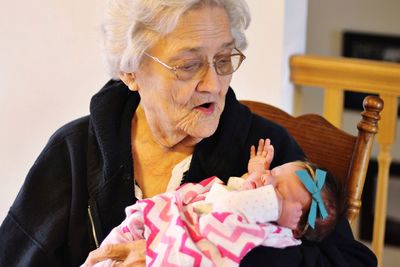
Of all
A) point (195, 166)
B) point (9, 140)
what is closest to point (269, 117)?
point (195, 166)

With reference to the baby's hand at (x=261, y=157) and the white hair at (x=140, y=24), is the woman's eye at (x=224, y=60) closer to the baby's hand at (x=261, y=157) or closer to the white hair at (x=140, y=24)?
the white hair at (x=140, y=24)

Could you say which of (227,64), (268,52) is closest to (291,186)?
(227,64)

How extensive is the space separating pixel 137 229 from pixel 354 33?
11.4ft

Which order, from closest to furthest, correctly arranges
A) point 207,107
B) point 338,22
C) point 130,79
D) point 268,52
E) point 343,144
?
point 207,107, point 130,79, point 343,144, point 268,52, point 338,22

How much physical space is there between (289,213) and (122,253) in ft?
1.35

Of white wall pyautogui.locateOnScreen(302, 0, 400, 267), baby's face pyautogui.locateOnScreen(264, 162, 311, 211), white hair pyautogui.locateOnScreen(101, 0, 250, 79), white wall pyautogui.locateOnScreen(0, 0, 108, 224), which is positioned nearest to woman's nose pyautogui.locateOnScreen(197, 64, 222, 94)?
white hair pyautogui.locateOnScreen(101, 0, 250, 79)

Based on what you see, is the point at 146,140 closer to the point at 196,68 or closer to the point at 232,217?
the point at 196,68

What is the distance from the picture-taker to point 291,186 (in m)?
1.68

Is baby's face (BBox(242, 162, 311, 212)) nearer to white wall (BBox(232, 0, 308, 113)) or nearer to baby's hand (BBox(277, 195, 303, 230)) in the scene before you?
baby's hand (BBox(277, 195, 303, 230))

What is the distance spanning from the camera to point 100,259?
1749 millimetres

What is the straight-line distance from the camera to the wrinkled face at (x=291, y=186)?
1.67m

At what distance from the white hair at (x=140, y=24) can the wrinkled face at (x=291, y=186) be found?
15.7 inches

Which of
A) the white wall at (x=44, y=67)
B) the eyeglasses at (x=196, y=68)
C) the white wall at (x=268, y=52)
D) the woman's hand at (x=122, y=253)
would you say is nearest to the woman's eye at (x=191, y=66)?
the eyeglasses at (x=196, y=68)

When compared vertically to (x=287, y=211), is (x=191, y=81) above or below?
above
